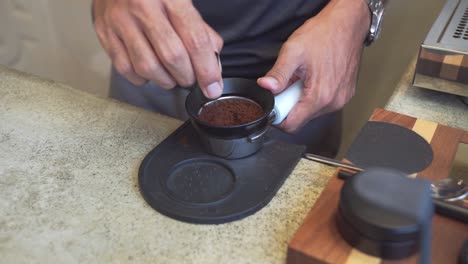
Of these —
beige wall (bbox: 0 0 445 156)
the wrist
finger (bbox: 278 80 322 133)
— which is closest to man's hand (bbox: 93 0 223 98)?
finger (bbox: 278 80 322 133)

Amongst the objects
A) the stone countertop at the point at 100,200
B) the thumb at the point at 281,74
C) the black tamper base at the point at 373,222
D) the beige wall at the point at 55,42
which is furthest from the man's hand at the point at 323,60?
the beige wall at the point at 55,42

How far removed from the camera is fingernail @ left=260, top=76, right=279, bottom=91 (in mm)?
583

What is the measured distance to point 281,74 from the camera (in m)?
0.61

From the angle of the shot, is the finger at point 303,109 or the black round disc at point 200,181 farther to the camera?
the finger at point 303,109

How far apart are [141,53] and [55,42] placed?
99 cm

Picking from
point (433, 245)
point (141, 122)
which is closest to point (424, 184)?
point (433, 245)

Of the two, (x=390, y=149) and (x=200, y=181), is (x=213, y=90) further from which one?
(x=390, y=149)

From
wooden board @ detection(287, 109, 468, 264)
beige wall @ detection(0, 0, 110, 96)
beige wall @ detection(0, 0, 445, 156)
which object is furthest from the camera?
beige wall @ detection(0, 0, 110, 96)

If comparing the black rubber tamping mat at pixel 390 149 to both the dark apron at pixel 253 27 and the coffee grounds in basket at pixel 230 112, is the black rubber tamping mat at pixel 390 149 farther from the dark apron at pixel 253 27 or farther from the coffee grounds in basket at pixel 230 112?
the dark apron at pixel 253 27

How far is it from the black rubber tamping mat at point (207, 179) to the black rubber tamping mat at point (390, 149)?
7 cm

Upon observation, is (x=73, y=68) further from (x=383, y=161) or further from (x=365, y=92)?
(x=383, y=161)

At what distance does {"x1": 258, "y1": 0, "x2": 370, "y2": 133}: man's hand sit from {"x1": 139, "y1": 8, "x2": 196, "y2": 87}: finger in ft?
0.31

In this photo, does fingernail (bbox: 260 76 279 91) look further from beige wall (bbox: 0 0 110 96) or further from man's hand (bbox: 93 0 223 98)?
beige wall (bbox: 0 0 110 96)

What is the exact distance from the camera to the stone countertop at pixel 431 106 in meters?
0.67
